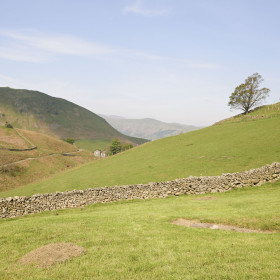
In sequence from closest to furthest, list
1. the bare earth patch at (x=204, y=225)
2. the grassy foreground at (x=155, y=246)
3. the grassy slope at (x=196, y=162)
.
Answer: the grassy foreground at (x=155, y=246), the bare earth patch at (x=204, y=225), the grassy slope at (x=196, y=162)

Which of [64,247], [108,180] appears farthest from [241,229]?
[108,180]

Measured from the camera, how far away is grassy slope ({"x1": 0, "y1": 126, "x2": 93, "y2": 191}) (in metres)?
73.5

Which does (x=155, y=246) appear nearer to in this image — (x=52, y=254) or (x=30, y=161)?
(x=52, y=254)

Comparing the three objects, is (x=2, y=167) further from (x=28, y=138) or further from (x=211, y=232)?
(x=211, y=232)

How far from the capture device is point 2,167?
75125mm

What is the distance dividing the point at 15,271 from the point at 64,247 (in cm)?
236

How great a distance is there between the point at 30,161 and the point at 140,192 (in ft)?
263

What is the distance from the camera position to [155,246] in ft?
35.7

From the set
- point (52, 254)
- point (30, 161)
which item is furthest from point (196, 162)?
point (30, 161)

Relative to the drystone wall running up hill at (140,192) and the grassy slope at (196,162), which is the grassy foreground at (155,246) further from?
the grassy slope at (196,162)

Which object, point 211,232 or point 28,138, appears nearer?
point 211,232

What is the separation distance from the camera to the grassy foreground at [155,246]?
8445mm

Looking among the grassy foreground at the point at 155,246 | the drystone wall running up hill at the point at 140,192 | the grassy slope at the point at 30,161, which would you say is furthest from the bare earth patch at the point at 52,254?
the grassy slope at the point at 30,161

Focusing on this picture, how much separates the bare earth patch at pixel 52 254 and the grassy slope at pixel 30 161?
6424 centimetres
